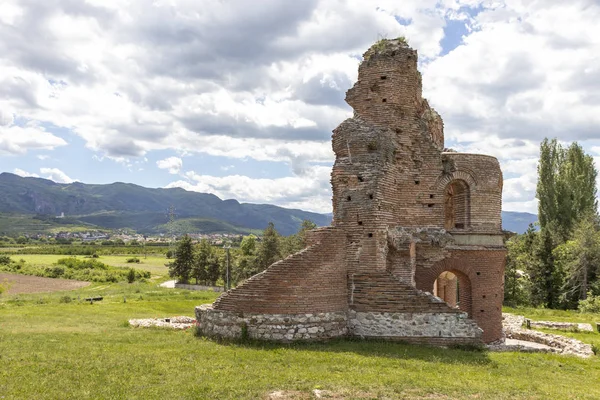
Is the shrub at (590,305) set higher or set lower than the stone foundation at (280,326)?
lower

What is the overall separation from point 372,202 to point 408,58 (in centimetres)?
602

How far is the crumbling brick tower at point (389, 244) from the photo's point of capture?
14.8m

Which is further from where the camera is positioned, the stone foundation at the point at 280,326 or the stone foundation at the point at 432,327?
the stone foundation at the point at 432,327

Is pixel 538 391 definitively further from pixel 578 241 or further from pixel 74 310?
pixel 578 241

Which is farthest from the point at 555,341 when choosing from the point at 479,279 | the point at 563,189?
the point at 563,189

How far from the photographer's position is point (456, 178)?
1853cm

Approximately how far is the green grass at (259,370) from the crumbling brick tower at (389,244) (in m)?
0.86

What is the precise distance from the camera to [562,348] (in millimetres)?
18125

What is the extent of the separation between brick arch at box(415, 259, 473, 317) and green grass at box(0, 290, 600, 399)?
414cm

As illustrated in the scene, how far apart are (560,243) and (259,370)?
42.3 m

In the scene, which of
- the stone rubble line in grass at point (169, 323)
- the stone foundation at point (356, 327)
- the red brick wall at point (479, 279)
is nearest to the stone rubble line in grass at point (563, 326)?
the red brick wall at point (479, 279)

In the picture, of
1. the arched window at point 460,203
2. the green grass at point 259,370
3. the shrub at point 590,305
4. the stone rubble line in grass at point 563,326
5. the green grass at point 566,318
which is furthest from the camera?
the shrub at point 590,305

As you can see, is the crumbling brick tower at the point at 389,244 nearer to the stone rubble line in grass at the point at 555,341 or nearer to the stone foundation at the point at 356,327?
the stone foundation at the point at 356,327

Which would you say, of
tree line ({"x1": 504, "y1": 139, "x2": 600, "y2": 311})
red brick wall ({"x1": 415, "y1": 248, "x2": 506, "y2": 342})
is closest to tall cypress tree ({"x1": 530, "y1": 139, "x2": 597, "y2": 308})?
tree line ({"x1": 504, "y1": 139, "x2": 600, "y2": 311})
